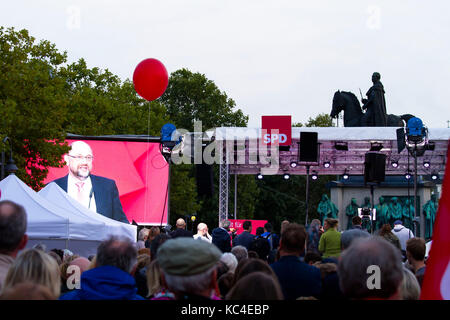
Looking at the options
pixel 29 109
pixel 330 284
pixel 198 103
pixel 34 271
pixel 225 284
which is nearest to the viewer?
pixel 34 271

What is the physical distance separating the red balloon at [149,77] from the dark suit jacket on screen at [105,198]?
9.59m

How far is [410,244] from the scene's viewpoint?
6086 mm

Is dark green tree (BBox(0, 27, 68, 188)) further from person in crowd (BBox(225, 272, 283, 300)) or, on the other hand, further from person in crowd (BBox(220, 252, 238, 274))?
person in crowd (BBox(225, 272, 283, 300))

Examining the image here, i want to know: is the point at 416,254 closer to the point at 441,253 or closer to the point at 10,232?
the point at 441,253

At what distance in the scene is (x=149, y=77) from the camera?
13695 millimetres

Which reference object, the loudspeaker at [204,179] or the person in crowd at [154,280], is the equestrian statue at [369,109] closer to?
the loudspeaker at [204,179]

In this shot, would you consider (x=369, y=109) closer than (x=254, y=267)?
No

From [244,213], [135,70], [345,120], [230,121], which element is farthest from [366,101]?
[230,121]

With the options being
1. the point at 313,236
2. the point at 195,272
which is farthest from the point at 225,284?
the point at 313,236

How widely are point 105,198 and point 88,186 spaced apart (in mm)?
676

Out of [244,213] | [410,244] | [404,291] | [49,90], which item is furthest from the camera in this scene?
[244,213]

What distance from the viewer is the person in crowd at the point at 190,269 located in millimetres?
3250
